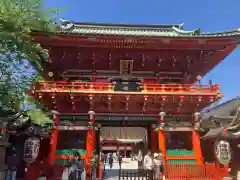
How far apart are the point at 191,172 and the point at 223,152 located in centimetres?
215

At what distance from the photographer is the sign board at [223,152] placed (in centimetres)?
1168

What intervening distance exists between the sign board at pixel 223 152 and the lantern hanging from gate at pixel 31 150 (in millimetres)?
9909

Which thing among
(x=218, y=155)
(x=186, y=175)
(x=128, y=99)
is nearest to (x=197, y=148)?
Answer: (x=218, y=155)

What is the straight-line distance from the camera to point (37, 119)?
12305 mm

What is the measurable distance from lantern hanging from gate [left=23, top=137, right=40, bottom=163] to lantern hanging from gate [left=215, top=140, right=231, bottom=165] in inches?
390

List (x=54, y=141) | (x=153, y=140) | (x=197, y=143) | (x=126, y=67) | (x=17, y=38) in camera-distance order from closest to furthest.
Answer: (x=17, y=38), (x=54, y=141), (x=197, y=143), (x=153, y=140), (x=126, y=67)

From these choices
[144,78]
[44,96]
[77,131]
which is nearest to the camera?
[44,96]

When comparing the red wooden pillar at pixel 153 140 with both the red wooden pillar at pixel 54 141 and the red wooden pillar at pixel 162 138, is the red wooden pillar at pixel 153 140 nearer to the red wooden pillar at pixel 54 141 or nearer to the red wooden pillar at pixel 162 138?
the red wooden pillar at pixel 162 138

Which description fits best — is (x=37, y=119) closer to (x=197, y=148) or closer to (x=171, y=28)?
(x=197, y=148)

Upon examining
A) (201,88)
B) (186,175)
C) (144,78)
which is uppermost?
(144,78)

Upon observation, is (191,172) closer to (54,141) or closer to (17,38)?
(54,141)

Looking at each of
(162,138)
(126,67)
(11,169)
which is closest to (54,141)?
(11,169)

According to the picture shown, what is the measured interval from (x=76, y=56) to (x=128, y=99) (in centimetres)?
434

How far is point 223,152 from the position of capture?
11844 millimetres
